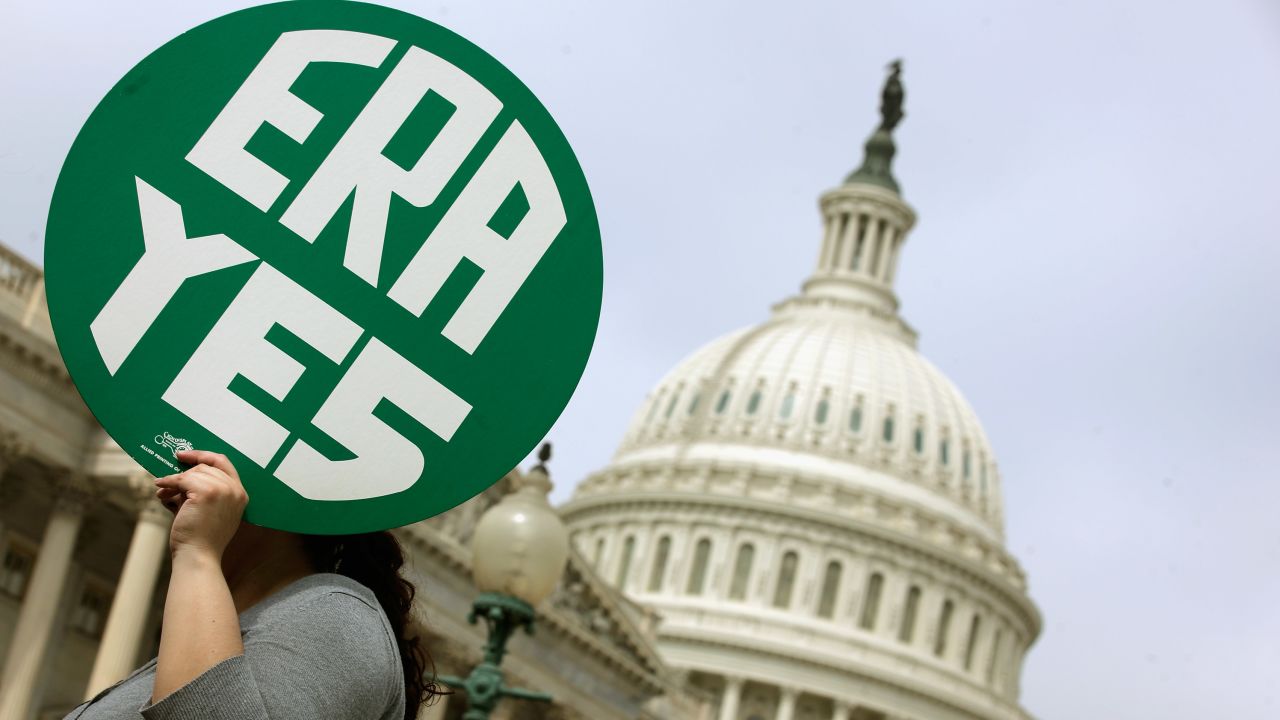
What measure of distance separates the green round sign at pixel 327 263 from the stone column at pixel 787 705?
88.9 m

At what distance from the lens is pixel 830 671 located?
3561 inches

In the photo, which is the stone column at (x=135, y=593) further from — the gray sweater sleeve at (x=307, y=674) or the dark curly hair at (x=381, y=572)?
the gray sweater sleeve at (x=307, y=674)

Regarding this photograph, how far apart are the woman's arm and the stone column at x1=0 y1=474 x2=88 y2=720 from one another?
30778mm

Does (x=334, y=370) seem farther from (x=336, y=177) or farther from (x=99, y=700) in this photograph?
(x=99, y=700)

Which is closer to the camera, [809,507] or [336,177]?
[336,177]

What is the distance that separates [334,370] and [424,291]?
19 centimetres

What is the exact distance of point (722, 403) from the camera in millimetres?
101125

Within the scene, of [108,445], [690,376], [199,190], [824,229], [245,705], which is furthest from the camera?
[824,229]

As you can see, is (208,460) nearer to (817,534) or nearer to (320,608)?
(320,608)

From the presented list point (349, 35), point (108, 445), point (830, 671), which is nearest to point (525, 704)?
point (108, 445)

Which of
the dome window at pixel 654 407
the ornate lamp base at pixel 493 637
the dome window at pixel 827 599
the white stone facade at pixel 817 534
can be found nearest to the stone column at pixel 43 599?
the ornate lamp base at pixel 493 637

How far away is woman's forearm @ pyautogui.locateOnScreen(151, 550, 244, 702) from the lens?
2842 mm

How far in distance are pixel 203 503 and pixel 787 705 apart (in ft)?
294

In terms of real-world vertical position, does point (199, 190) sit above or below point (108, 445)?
below
